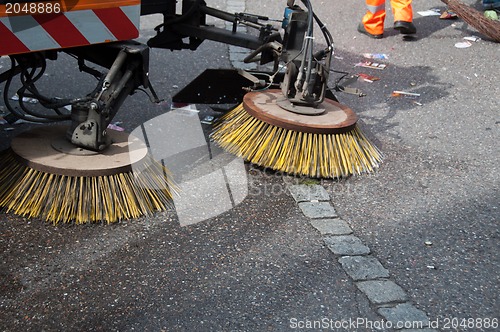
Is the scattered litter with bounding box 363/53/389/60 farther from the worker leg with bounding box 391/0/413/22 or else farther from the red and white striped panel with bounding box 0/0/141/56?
the red and white striped panel with bounding box 0/0/141/56

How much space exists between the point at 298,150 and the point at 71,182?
1.39m

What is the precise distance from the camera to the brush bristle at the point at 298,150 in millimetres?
4160

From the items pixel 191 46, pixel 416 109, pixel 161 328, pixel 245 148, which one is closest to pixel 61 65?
pixel 191 46

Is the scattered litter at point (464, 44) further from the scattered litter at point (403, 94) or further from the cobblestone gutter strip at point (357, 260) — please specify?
the cobblestone gutter strip at point (357, 260)

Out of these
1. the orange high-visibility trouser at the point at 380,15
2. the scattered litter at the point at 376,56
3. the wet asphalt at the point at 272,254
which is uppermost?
the orange high-visibility trouser at the point at 380,15

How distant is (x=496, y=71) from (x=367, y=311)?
4.15 metres

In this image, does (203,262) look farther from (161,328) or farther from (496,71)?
(496,71)

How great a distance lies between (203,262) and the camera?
10.8ft

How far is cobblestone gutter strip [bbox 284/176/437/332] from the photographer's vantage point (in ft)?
9.89

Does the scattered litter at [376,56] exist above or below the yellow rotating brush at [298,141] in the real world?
below

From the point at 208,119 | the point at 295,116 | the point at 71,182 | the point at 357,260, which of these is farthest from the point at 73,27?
the point at 357,260

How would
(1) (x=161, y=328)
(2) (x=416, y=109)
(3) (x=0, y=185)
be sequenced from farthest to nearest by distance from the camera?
(2) (x=416, y=109) → (3) (x=0, y=185) → (1) (x=161, y=328)

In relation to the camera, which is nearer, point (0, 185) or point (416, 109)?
point (0, 185)

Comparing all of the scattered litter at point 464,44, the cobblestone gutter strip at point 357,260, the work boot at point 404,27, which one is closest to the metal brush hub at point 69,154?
the cobblestone gutter strip at point 357,260
